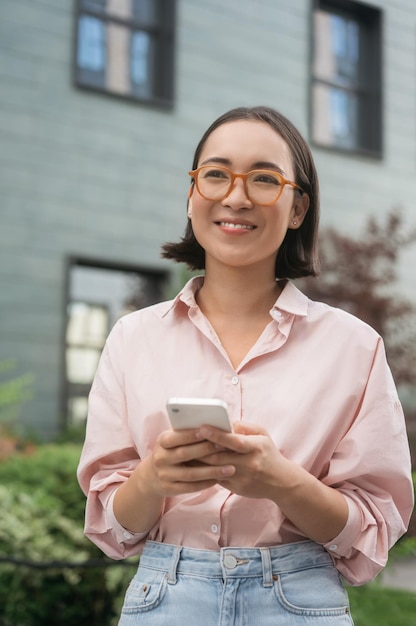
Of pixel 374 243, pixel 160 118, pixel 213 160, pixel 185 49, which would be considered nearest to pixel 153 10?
pixel 185 49

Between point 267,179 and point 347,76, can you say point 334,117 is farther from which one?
point 267,179

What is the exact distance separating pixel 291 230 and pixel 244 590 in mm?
756

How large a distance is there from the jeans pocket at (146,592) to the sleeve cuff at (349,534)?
0.31 m

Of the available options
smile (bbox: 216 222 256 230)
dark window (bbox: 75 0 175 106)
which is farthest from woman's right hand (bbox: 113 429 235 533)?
dark window (bbox: 75 0 175 106)

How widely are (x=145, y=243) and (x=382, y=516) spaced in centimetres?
822

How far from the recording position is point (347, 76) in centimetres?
1202

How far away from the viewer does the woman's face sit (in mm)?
1872

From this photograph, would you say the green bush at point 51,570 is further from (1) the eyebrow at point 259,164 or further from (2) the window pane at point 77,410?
(1) the eyebrow at point 259,164

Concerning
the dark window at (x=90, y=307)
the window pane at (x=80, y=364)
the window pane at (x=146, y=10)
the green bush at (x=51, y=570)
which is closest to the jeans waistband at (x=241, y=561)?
the green bush at (x=51, y=570)

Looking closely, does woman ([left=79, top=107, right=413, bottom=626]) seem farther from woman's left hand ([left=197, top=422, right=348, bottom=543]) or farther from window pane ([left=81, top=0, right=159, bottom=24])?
window pane ([left=81, top=0, right=159, bottom=24])

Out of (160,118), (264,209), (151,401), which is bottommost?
(151,401)

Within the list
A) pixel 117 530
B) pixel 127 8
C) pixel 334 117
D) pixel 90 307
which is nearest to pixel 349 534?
pixel 117 530

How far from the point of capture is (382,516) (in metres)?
1.80

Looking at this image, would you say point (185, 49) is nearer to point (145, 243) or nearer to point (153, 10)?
point (153, 10)
